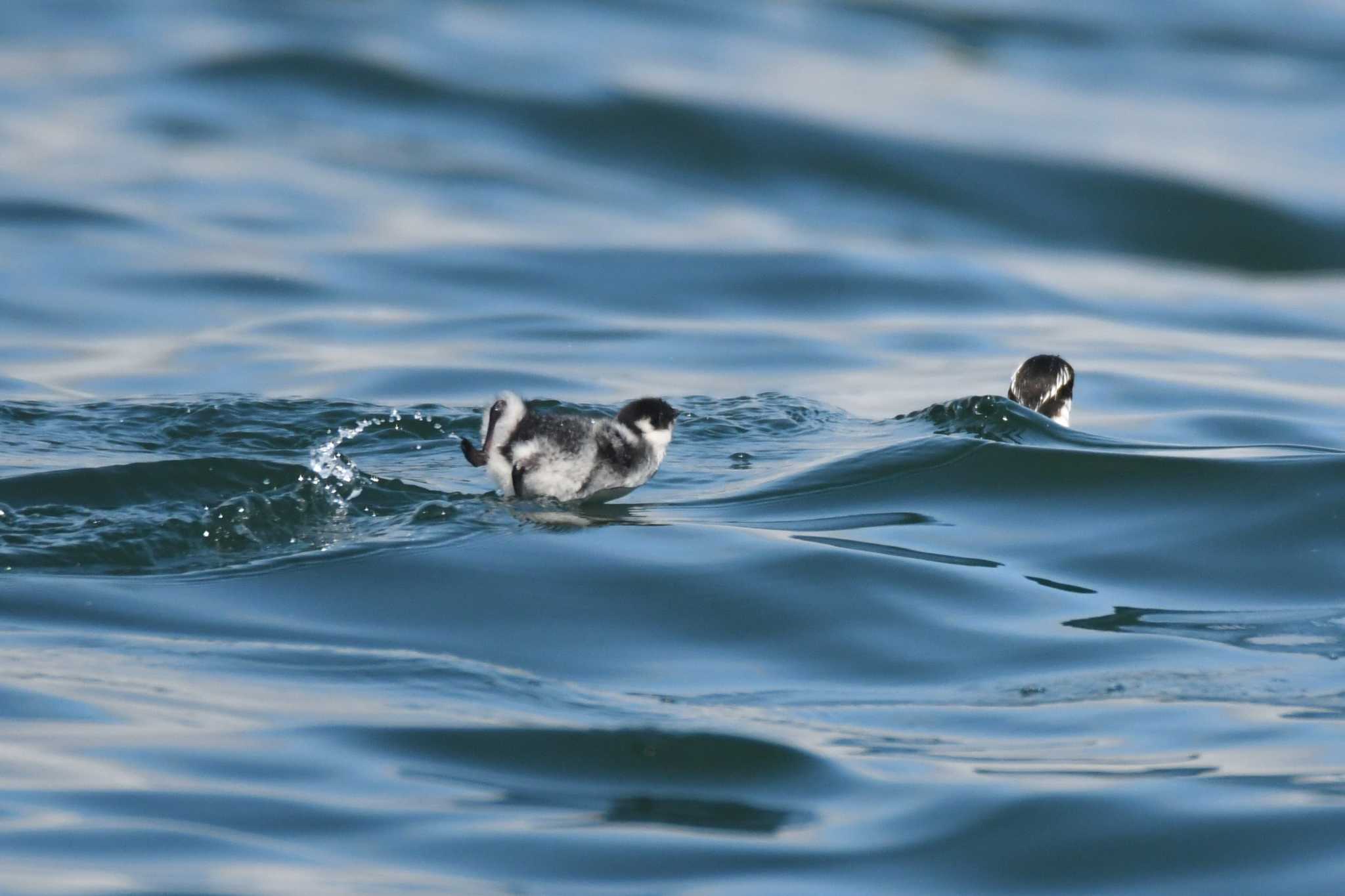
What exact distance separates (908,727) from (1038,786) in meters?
0.67

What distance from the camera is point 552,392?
1117cm

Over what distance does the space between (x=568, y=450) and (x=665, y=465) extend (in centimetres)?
113

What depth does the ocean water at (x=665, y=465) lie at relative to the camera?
16.6 ft

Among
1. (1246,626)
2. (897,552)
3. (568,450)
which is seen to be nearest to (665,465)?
(568,450)

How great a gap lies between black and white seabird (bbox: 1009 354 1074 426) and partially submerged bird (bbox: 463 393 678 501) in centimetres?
229

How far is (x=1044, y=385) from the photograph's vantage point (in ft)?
33.8

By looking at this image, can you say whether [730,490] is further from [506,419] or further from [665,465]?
[506,419]

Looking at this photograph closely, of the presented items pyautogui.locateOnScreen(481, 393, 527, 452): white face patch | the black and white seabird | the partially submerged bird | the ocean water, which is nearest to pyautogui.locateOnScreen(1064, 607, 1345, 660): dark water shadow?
the ocean water

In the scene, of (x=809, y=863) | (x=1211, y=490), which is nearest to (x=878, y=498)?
(x=1211, y=490)

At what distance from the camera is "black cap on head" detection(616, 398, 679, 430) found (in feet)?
29.2

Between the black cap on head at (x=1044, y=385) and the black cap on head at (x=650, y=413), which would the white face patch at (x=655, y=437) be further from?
the black cap on head at (x=1044, y=385)

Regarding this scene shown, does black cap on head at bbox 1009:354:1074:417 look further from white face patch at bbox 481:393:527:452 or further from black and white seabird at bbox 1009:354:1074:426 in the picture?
Answer: white face patch at bbox 481:393:527:452

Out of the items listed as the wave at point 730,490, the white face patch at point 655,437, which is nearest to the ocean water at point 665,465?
the wave at point 730,490

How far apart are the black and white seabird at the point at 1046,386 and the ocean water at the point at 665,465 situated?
30cm
